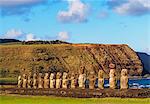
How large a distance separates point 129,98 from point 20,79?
26.7 m

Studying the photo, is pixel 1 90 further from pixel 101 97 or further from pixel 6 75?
pixel 6 75

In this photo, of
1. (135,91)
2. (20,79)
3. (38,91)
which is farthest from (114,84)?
(20,79)

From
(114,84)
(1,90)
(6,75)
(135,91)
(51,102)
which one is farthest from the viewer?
(6,75)

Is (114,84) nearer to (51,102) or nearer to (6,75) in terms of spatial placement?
(51,102)

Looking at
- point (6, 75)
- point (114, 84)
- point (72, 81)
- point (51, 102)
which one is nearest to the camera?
point (51, 102)

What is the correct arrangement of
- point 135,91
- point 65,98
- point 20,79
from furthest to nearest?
point 20,79, point 135,91, point 65,98

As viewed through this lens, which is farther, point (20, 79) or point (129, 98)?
point (20, 79)

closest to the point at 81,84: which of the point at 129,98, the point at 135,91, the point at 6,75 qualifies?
the point at 135,91

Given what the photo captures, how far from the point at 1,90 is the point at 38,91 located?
485 cm

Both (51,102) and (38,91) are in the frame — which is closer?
(51,102)

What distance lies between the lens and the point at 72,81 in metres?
58.8

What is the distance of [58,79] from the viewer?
5969 cm

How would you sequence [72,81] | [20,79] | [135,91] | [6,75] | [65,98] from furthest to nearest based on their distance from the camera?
[6,75], [20,79], [72,81], [135,91], [65,98]

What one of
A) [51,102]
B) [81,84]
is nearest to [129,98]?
[51,102]
